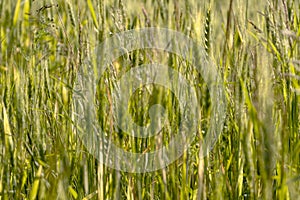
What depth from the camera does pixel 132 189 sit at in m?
0.91

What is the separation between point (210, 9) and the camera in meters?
0.92

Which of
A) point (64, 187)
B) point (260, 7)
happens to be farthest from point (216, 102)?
point (260, 7)

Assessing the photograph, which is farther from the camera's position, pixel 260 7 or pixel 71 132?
pixel 260 7

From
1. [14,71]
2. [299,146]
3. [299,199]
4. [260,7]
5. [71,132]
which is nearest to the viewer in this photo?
[299,199]

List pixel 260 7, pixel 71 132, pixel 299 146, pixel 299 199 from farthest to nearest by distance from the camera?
pixel 260 7
pixel 71 132
pixel 299 146
pixel 299 199

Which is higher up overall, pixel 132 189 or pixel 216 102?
pixel 216 102

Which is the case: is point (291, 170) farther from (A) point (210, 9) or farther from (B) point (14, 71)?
(B) point (14, 71)

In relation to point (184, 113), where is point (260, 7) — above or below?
above

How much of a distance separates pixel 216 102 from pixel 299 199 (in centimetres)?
24

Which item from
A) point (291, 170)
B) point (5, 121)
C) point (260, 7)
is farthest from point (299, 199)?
point (260, 7)

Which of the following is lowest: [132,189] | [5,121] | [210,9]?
[132,189]

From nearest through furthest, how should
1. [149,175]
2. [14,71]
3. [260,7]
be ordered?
[149,175] → [14,71] → [260,7]

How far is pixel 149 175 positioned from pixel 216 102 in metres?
0.20

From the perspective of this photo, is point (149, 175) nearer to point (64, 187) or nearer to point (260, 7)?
point (64, 187)
